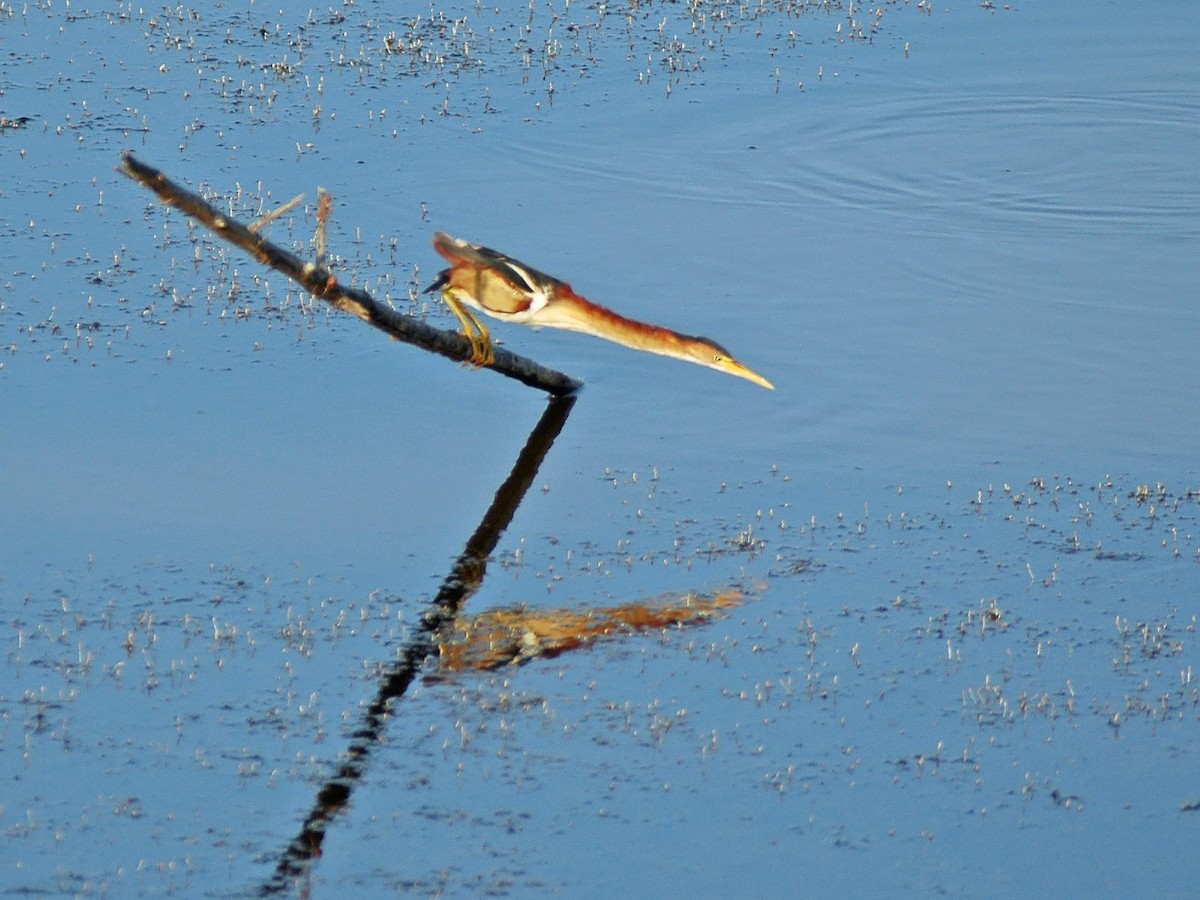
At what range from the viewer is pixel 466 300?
32.1 feet

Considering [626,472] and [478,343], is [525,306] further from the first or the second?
[626,472]

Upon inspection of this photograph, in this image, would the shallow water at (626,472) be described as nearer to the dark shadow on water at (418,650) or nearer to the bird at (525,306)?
the dark shadow on water at (418,650)

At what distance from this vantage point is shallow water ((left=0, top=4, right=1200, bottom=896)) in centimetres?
660

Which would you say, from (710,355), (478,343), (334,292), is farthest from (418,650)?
(710,355)

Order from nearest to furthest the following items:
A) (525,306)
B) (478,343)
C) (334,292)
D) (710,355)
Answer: (334,292), (525,306), (710,355), (478,343)

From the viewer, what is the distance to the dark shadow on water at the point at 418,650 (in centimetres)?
626

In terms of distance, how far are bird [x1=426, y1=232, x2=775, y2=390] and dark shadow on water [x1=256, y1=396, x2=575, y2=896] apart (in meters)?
0.71

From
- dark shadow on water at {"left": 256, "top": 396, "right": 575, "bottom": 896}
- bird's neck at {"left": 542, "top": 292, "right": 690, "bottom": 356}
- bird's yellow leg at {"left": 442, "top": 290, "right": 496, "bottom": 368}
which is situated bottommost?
dark shadow on water at {"left": 256, "top": 396, "right": 575, "bottom": 896}

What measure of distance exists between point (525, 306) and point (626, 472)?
1139mm

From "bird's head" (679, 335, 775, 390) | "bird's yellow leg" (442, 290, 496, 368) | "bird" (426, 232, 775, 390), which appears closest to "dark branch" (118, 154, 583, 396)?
"bird's yellow leg" (442, 290, 496, 368)

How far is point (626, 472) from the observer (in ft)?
32.6

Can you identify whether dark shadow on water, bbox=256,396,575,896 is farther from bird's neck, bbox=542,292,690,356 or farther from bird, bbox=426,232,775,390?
bird's neck, bbox=542,292,690,356

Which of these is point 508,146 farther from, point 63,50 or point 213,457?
point 213,457

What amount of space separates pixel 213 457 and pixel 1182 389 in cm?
614
